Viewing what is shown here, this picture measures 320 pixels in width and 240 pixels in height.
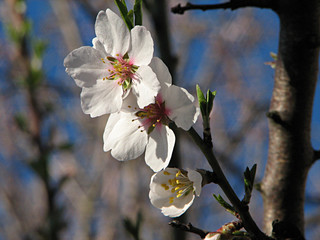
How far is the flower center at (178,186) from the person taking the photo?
1092 mm

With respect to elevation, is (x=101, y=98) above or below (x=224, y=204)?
above

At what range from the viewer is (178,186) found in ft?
3.62

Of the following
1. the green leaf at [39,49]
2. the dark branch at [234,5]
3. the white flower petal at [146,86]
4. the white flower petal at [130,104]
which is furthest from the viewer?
the green leaf at [39,49]

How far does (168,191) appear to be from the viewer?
3.61ft

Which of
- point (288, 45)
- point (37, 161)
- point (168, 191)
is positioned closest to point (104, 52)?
point (168, 191)

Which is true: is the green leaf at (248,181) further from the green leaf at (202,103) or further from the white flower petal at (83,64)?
the white flower petal at (83,64)

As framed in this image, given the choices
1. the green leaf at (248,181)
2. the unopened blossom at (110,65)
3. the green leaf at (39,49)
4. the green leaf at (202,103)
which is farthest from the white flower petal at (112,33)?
the green leaf at (39,49)

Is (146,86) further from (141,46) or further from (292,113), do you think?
(292,113)

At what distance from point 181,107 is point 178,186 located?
10.6 inches

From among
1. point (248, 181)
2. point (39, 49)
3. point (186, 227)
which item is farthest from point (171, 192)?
point (39, 49)

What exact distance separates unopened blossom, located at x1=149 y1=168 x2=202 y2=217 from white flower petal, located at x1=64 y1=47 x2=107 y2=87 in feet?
1.09

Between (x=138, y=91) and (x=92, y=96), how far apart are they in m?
0.14

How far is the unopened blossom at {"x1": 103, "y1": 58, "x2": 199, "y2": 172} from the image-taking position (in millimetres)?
973

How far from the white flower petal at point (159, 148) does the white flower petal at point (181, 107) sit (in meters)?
0.07
